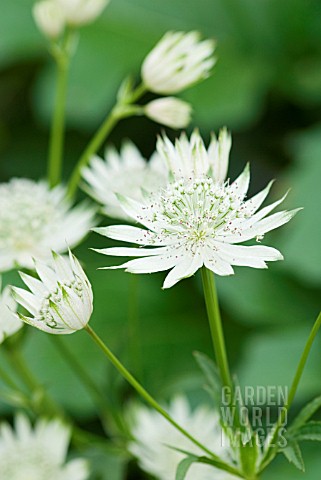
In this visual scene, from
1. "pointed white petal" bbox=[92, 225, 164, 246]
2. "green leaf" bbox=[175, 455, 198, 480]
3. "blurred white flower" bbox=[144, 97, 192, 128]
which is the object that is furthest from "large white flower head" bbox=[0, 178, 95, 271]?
"green leaf" bbox=[175, 455, 198, 480]

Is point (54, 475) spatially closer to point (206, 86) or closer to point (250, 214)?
point (250, 214)

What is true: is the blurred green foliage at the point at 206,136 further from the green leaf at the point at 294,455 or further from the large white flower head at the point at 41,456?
the green leaf at the point at 294,455

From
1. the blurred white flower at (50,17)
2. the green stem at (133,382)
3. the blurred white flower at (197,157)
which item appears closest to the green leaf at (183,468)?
the green stem at (133,382)

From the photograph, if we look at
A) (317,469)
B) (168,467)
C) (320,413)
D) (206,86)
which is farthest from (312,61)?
(168,467)

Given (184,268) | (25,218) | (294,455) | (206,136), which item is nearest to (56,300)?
(184,268)

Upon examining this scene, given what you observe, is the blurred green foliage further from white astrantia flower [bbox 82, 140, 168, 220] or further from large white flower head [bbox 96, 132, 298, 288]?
large white flower head [bbox 96, 132, 298, 288]

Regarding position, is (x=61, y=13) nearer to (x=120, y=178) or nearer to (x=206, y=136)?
(x=120, y=178)
